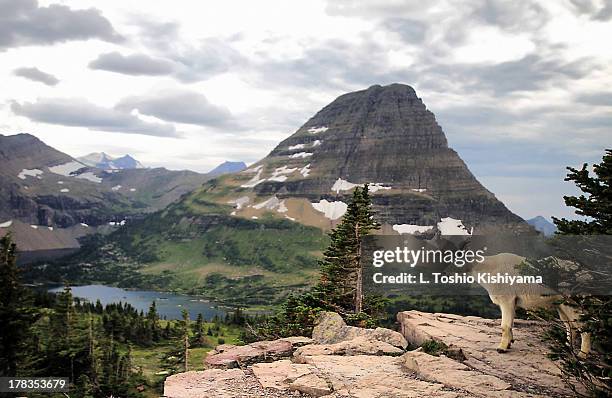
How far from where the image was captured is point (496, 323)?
25312 millimetres

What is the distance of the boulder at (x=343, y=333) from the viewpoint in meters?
20.8

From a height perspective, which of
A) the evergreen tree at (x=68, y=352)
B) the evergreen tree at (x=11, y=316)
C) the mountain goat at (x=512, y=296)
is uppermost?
the mountain goat at (x=512, y=296)

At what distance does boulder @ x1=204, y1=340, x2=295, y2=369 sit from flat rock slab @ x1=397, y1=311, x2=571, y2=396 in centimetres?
706

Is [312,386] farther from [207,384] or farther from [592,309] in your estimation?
[592,309]

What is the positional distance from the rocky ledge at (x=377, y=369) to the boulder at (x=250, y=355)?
0.04 meters

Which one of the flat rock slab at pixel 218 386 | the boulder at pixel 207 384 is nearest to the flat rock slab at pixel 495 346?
the flat rock slab at pixel 218 386

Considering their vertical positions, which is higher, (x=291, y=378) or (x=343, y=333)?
(x=291, y=378)

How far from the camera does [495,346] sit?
1891 cm

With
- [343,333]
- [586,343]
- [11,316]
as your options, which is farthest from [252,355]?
[11,316]

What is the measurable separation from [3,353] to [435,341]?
119ft

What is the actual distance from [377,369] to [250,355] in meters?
5.83

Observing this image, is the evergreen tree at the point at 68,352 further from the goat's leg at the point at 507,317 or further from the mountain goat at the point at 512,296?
the mountain goat at the point at 512,296

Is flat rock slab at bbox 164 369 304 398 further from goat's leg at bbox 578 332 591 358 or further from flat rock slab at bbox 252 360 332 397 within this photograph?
goat's leg at bbox 578 332 591 358

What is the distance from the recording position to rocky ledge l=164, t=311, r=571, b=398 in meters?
14.1
